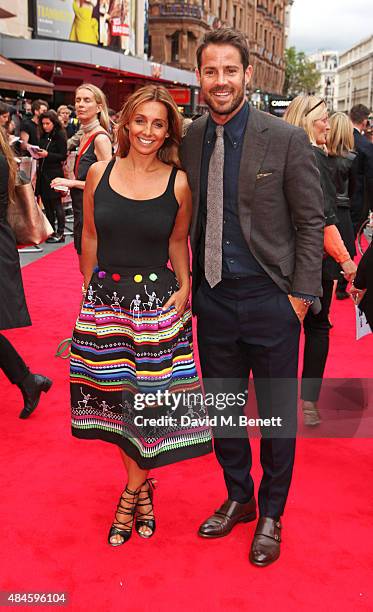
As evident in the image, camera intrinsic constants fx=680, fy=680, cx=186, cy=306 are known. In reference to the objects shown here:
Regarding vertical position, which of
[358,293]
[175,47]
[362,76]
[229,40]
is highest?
[362,76]

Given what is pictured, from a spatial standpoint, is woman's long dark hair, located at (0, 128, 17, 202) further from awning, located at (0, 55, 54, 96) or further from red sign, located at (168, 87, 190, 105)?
red sign, located at (168, 87, 190, 105)

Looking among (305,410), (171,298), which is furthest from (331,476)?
(171,298)

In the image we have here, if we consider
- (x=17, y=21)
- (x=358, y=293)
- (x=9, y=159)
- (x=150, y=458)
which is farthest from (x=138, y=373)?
(x=17, y=21)

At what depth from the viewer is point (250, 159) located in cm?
268

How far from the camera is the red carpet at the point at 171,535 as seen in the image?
2705 mm

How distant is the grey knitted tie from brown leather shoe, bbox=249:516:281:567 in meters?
1.10

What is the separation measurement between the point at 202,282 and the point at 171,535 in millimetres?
1178

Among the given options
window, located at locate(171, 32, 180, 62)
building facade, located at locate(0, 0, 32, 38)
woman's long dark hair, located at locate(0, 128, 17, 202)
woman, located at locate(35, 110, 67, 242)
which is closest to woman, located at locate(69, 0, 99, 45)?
building facade, located at locate(0, 0, 32, 38)

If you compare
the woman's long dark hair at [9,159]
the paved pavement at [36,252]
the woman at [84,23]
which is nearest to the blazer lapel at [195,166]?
the woman's long dark hair at [9,159]

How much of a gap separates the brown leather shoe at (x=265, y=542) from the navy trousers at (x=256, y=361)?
0.15 ft

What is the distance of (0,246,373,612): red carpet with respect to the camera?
2705 millimetres

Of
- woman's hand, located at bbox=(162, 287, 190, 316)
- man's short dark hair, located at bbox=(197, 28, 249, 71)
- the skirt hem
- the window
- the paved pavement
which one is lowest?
the paved pavement

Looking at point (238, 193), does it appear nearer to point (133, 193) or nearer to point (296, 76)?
point (133, 193)

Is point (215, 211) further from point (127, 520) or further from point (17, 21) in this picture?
point (17, 21)
